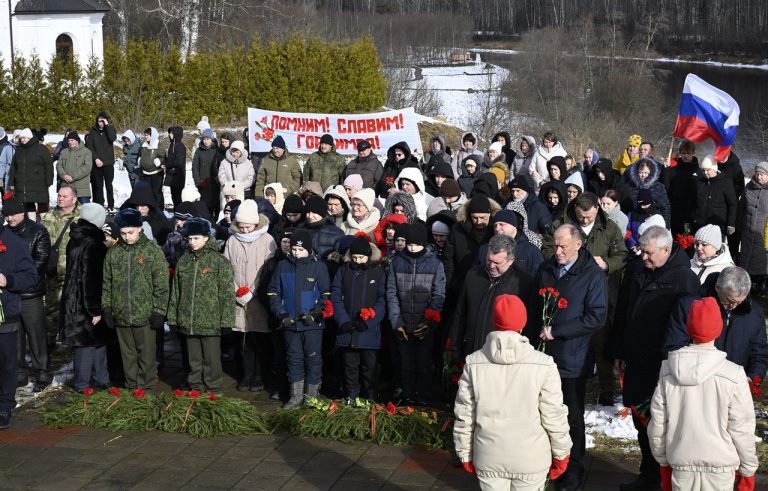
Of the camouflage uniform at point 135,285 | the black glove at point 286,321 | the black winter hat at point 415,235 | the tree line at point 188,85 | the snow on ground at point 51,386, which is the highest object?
the tree line at point 188,85

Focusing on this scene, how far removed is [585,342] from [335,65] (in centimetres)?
2798

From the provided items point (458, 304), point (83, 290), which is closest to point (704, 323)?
point (458, 304)

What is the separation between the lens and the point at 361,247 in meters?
8.17

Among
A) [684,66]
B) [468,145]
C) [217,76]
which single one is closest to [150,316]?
[468,145]

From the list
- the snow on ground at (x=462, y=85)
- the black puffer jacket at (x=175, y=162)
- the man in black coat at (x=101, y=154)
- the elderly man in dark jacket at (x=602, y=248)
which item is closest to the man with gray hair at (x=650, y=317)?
the elderly man in dark jacket at (x=602, y=248)

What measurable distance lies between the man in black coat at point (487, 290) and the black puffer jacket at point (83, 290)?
3.11 m

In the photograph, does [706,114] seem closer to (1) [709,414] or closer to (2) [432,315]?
(2) [432,315]

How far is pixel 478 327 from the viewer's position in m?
7.05

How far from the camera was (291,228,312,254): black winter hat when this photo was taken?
825 centimetres

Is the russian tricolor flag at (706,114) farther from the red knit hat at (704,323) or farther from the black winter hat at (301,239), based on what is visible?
the red knit hat at (704,323)

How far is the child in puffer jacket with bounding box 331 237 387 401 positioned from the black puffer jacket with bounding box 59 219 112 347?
1.96 meters

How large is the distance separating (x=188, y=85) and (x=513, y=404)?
26404 mm

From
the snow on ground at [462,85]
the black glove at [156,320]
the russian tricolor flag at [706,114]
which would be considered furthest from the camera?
the snow on ground at [462,85]

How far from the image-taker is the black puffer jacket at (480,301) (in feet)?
22.9
